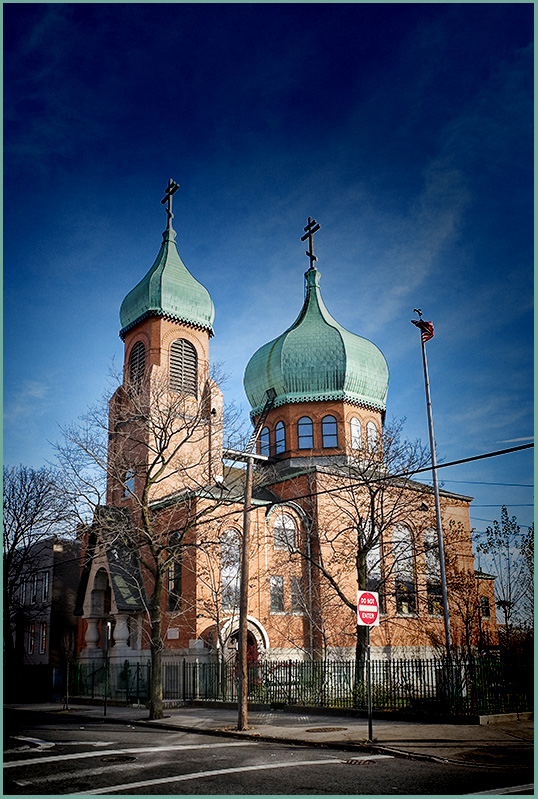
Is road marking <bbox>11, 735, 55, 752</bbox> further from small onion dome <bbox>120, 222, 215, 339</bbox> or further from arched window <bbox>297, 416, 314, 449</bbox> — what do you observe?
small onion dome <bbox>120, 222, 215, 339</bbox>

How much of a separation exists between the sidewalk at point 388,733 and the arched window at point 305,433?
18.2 meters

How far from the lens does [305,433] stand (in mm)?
39125

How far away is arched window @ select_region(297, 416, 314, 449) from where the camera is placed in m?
39.0

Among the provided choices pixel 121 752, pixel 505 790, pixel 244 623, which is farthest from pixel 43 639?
pixel 505 790

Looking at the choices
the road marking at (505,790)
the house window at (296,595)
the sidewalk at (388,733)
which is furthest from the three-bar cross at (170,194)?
the road marking at (505,790)

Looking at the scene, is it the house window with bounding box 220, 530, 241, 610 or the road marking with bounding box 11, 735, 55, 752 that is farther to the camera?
the house window with bounding box 220, 530, 241, 610

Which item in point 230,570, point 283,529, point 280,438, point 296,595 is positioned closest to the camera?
point 230,570

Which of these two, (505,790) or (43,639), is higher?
(505,790)

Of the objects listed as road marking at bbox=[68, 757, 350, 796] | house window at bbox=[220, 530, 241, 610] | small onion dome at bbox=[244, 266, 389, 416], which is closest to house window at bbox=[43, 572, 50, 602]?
small onion dome at bbox=[244, 266, 389, 416]

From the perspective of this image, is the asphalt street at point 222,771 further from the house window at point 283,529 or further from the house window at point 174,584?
the house window at point 283,529

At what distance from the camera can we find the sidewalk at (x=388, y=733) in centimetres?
1268

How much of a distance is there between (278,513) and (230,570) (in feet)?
13.4

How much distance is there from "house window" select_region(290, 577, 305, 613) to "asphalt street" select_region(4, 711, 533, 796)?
17.5 m

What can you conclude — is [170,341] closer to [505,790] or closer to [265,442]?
[265,442]
